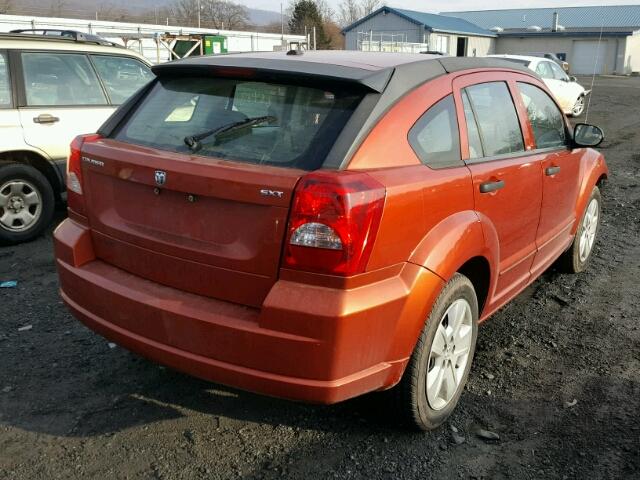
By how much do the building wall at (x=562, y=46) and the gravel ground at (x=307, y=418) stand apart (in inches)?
2167

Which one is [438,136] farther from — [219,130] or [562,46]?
[562,46]

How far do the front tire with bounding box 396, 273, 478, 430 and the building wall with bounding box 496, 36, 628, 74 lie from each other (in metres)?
55.9

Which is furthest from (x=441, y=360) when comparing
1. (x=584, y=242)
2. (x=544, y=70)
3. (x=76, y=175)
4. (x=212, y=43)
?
(x=212, y=43)

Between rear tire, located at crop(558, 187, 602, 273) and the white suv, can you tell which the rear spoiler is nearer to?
rear tire, located at crop(558, 187, 602, 273)

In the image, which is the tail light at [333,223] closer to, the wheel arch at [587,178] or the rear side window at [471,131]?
the rear side window at [471,131]

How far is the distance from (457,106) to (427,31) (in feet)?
161

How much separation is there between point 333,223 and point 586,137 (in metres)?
2.93

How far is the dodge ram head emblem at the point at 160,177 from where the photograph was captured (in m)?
2.83

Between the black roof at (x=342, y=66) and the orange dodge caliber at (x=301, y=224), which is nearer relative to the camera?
the orange dodge caliber at (x=301, y=224)

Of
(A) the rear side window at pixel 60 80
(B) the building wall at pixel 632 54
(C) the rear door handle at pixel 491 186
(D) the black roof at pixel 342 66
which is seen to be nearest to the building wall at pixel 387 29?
(B) the building wall at pixel 632 54

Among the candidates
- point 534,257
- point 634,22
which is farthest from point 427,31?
point 534,257

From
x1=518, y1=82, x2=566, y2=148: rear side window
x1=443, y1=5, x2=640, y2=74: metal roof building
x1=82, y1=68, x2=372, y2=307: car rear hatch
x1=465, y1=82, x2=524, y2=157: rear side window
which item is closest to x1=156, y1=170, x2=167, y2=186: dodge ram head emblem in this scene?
x1=82, y1=68, x2=372, y2=307: car rear hatch

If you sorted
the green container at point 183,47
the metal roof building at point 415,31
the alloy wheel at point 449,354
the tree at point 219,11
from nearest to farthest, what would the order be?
the alloy wheel at point 449,354, the green container at point 183,47, the metal roof building at point 415,31, the tree at point 219,11

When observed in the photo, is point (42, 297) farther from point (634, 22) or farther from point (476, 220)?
point (634, 22)
